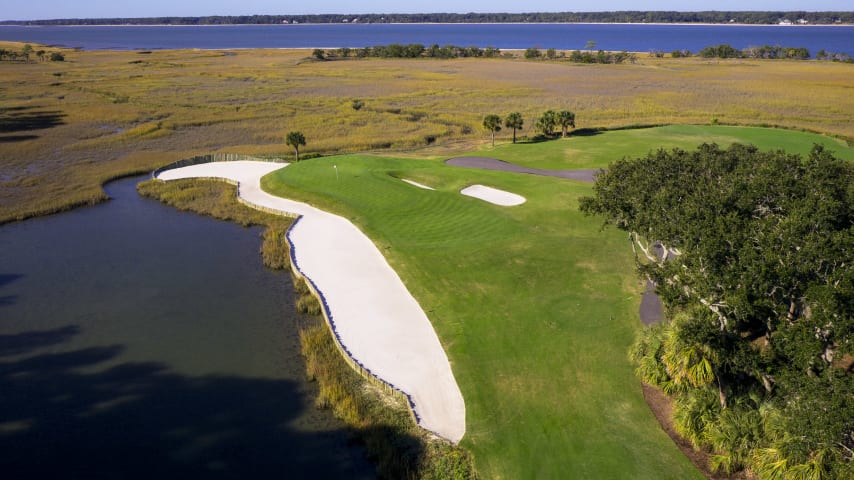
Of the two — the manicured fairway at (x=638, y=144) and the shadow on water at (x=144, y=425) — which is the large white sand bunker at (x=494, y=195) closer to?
the manicured fairway at (x=638, y=144)

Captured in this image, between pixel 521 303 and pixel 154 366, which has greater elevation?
pixel 521 303

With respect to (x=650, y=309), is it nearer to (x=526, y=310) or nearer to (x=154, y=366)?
(x=526, y=310)

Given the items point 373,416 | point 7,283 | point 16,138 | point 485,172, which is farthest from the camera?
point 16,138

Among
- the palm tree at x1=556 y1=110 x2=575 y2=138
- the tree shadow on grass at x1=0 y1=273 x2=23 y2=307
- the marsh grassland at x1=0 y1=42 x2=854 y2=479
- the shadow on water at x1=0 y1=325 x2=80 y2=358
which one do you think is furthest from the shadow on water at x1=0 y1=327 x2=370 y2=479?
the palm tree at x1=556 y1=110 x2=575 y2=138

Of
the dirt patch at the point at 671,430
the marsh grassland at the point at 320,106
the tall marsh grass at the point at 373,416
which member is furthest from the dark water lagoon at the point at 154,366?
the marsh grassland at the point at 320,106

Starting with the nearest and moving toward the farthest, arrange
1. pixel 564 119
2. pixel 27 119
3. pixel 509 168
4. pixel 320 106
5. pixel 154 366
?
1. pixel 154 366
2. pixel 509 168
3. pixel 564 119
4. pixel 27 119
5. pixel 320 106

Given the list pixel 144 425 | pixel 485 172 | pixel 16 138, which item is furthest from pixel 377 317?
pixel 16 138
